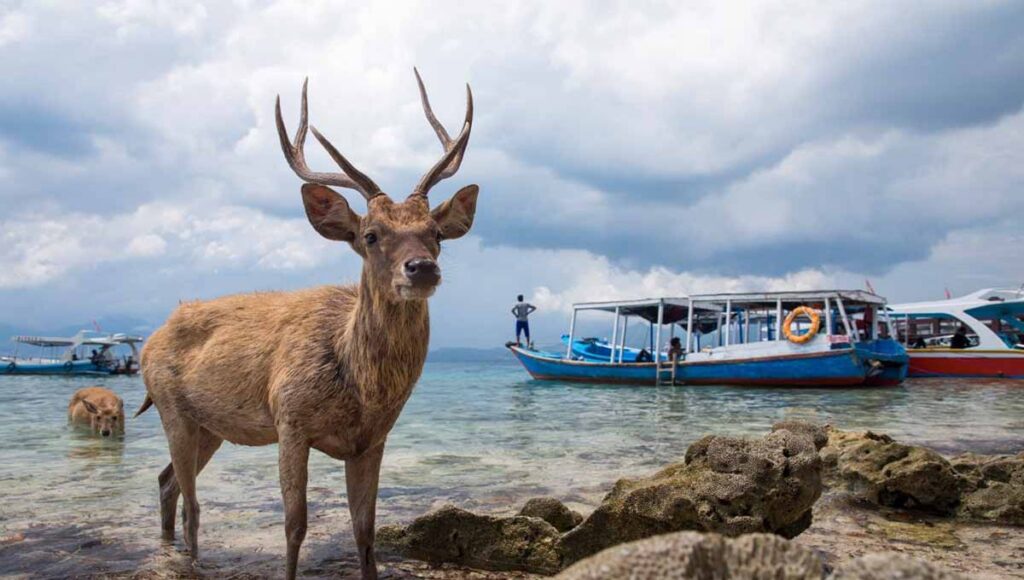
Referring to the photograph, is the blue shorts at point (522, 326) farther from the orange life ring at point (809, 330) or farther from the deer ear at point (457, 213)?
the deer ear at point (457, 213)

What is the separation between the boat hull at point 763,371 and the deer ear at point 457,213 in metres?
23.5

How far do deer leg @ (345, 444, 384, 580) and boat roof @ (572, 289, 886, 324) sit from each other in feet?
78.7

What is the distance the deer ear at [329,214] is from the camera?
4.21 m

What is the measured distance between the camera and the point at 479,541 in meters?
4.76

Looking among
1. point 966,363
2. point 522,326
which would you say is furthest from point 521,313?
point 966,363

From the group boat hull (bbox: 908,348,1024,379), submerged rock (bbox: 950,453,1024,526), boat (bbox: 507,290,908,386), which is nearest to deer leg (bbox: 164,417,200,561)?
submerged rock (bbox: 950,453,1024,526)

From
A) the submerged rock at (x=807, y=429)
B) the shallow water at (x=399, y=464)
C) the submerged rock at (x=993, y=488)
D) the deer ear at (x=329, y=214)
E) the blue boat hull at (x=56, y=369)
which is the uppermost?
the deer ear at (x=329, y=214)

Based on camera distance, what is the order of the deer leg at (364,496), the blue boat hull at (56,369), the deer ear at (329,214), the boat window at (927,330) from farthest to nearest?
the blue boat hull at (56,369) < the boat window at (927,330) < the deer leg at (364,496) < the deer ear at (329,214)

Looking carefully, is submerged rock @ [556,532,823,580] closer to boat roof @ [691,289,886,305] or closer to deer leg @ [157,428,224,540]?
deer leg @ [157,428,224,540]

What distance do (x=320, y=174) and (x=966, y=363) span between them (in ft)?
107

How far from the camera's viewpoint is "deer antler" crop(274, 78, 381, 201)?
437 cm

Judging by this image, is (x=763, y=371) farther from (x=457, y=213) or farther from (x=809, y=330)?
(x=457, y=213)

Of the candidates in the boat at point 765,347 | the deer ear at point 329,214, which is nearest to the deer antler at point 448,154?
the deer ear at point 329,214

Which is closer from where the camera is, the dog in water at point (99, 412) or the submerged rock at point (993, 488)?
the submerged rock at point (993, 488)
